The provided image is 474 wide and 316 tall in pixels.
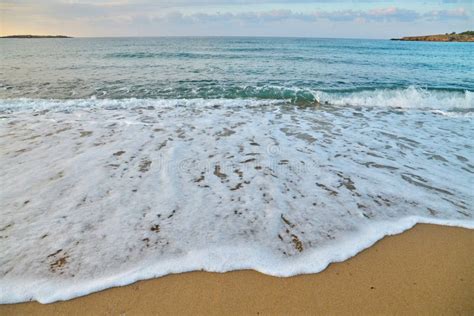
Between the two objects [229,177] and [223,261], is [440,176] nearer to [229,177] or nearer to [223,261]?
[229,177]

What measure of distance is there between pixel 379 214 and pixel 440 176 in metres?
1.86

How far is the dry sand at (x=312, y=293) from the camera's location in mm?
2215

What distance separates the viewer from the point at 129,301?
2.27m

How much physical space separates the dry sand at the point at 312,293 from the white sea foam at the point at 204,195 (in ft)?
0.39

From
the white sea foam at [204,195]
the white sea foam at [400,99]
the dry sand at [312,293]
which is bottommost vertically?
the dry sand at [312,293]

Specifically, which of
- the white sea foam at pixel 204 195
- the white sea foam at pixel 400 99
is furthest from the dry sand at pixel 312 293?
the white sea foam at pixel 400 99

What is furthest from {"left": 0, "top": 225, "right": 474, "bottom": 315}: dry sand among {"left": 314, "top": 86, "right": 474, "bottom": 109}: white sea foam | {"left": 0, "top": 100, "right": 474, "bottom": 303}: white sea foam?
{"left": 314, "top": 86, "right": 474, "bottom": 109}: white sea foam

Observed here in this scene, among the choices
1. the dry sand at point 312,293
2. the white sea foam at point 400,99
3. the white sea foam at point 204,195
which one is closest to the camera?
the dry sand at point 312,293

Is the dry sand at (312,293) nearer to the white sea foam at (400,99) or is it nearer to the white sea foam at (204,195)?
the white sea foam at (204,195)

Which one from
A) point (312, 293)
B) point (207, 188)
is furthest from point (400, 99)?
point (312, 293)

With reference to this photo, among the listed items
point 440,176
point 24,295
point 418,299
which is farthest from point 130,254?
point 440,176

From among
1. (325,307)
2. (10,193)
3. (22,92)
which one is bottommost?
(325,307)

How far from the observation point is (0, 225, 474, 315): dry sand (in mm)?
2215

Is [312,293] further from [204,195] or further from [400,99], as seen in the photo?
[400,99]
